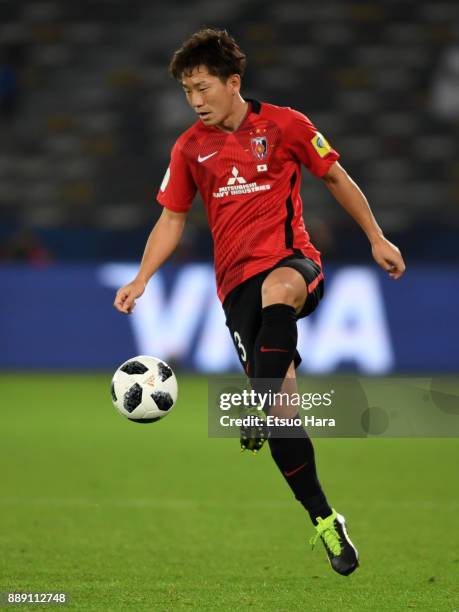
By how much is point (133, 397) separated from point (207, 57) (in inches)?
53.4

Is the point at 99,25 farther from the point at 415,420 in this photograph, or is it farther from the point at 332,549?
the point at 332,549

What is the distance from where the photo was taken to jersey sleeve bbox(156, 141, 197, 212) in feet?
16.0

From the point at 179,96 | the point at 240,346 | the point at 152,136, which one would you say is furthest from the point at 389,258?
the point at 179,96

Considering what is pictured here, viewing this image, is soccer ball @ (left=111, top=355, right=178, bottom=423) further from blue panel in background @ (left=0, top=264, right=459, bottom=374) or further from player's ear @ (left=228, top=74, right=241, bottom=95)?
blue panel in background @ (left=0, top=264, right=459, bottom=374)

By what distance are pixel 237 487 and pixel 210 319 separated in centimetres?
533

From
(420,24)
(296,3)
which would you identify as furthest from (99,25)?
(420,24)

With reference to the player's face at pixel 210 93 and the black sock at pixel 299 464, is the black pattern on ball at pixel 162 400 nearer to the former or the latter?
the black sock at pixel 299 464

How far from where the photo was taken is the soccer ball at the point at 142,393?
473 cm

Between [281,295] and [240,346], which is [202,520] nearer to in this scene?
[240,346]

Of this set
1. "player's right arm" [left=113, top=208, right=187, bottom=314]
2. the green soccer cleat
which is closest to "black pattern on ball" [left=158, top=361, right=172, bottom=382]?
"player's right arm" [left=113, top=208, right=187, bottom=314]

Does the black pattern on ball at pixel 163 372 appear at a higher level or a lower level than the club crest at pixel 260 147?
lower

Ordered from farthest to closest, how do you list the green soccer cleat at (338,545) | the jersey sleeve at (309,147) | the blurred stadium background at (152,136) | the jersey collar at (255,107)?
the blurred stadium background at (152,136) → the jersey collar at (255,107) → the jersey sleeve at (309,147) → the green soccer cleat at (338,545)

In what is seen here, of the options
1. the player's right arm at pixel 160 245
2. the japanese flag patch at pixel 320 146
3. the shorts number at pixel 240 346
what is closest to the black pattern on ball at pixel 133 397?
the player's right arm at pixel 160 245

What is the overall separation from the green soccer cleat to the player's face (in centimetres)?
160
